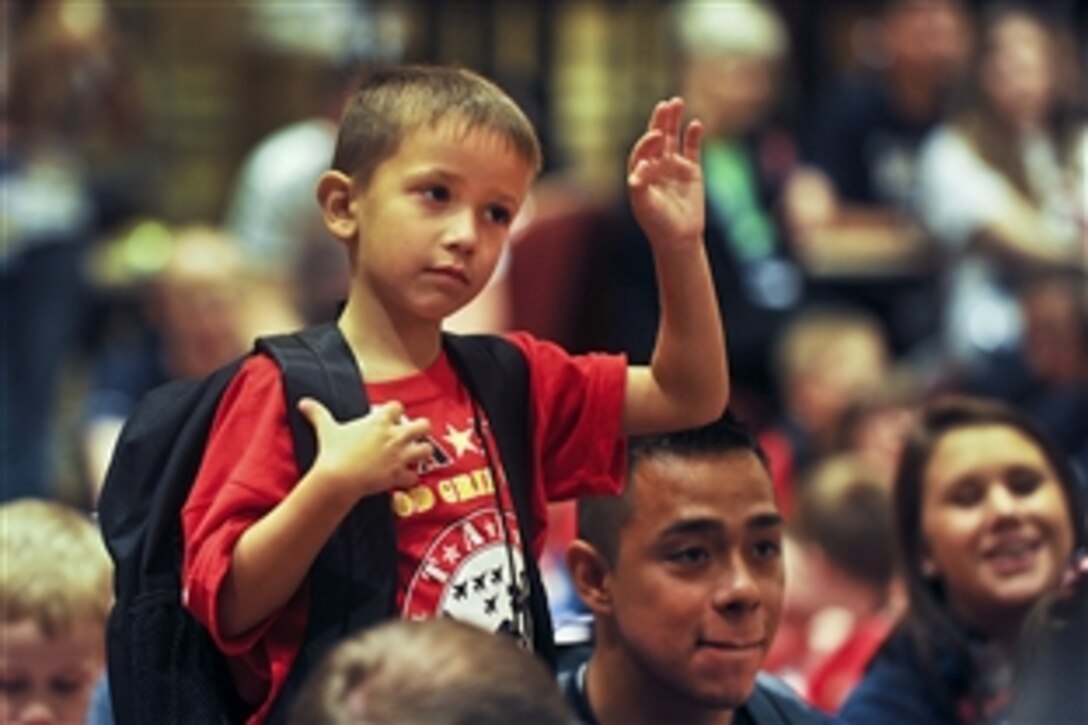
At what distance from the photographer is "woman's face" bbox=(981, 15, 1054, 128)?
28.8 ft

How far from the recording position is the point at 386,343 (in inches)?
142

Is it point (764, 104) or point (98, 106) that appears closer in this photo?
point (98, 106)

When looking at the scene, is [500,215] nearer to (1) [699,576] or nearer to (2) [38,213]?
(1) [699,576]

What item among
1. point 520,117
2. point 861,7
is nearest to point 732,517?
point 520,117

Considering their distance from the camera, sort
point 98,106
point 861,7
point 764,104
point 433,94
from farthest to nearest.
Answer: point 861,7
point 764,104
point 98,106
point 433,94

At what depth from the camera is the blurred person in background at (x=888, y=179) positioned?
9336 mm

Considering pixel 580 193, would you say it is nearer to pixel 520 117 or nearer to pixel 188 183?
pixel 188 183

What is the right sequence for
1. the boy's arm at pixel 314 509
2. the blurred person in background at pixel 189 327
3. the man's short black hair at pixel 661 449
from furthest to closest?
the blurred person in background at pixel 189 327, the man's short black hair at pixel 661 449, the boy's arm at pixel 314 509

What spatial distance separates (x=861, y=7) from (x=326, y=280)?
3396 millimetres

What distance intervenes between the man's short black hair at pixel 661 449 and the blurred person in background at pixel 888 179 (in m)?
5.12

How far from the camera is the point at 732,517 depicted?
13.4ft

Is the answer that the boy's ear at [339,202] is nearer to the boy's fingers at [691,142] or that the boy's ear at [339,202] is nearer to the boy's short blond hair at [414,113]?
the boy's short blond hair at [414,113]

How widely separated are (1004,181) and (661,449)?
16.1 ft

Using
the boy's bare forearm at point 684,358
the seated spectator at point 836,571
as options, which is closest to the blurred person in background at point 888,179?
the seated spectator at point 836,571
